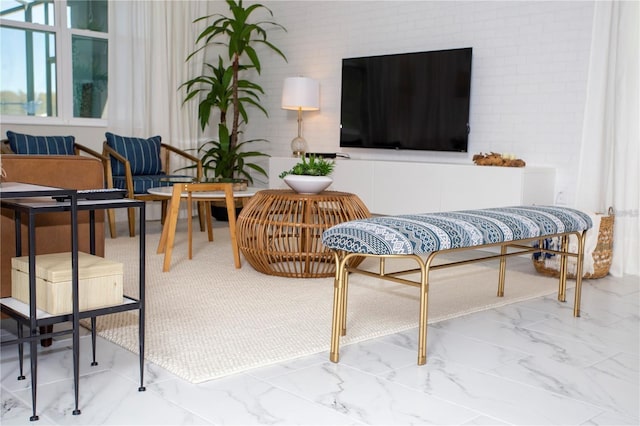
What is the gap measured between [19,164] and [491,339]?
186 cm

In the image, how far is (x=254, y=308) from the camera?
2.97 metres

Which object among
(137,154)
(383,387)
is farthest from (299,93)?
(383,387)

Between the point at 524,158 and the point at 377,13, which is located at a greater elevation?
the point at 377,13

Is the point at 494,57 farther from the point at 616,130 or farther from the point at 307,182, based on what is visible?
the point at 307,182

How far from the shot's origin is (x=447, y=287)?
355cm

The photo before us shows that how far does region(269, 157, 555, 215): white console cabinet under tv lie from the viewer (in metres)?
4.17

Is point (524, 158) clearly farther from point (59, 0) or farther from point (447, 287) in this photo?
point (59, 0)

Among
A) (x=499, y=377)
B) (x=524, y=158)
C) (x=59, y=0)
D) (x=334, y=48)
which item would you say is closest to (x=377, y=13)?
(x=334, y=48)

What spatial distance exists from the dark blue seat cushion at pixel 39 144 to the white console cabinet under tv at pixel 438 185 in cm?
203

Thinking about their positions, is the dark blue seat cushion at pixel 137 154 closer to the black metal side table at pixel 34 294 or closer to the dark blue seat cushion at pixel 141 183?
the dark blue seat cushion at pixel 141 183

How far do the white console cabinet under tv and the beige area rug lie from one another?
0.47m

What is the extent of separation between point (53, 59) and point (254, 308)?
12.0ft

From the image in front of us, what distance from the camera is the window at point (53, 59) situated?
532 cm

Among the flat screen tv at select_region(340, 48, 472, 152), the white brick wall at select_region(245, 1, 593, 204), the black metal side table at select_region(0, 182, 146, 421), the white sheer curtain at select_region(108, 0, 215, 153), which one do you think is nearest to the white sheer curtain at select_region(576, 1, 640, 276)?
the white brick wall at select_region(245, 1, 593, 204)
